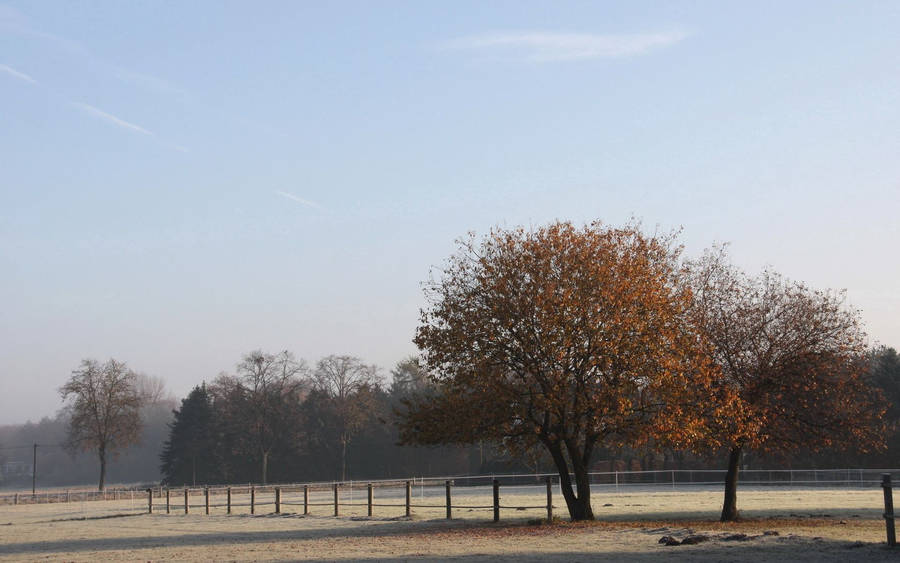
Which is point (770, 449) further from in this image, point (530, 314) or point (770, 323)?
point (530, 314)

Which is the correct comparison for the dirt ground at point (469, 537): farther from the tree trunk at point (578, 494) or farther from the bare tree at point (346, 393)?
the bare tree at point (346, 393)

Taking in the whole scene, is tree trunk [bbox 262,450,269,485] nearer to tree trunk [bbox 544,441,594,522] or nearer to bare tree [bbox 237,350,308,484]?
bare tree [bbox 237,350,308,484]

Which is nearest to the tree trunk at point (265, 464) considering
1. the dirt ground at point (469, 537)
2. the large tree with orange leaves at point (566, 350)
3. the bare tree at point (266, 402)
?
the bare tree at point (266, 402)

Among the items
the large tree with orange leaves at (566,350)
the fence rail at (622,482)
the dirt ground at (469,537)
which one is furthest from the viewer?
the fence rail at (622,482)

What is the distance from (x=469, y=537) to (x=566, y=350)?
596 cm

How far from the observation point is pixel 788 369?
1054 inches

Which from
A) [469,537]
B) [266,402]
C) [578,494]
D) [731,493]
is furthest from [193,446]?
[469,537]

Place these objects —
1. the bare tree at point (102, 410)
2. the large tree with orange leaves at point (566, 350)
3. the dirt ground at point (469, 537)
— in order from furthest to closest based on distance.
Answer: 1. the bare tree at point (102, 410)
2. the large tree with orange leaves at point (566, 350)
3. the dirt ground at point (469, 537)

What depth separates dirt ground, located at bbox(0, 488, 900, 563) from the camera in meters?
16.8

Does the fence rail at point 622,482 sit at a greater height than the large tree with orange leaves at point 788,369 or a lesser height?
lesser

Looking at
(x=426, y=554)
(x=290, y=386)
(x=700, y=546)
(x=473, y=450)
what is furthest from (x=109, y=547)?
(x=290, y=386)

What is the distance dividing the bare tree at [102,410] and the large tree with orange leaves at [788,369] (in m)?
72.6

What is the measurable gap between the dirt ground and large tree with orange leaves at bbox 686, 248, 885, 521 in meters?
2.53

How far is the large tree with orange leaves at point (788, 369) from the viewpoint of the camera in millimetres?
26375
